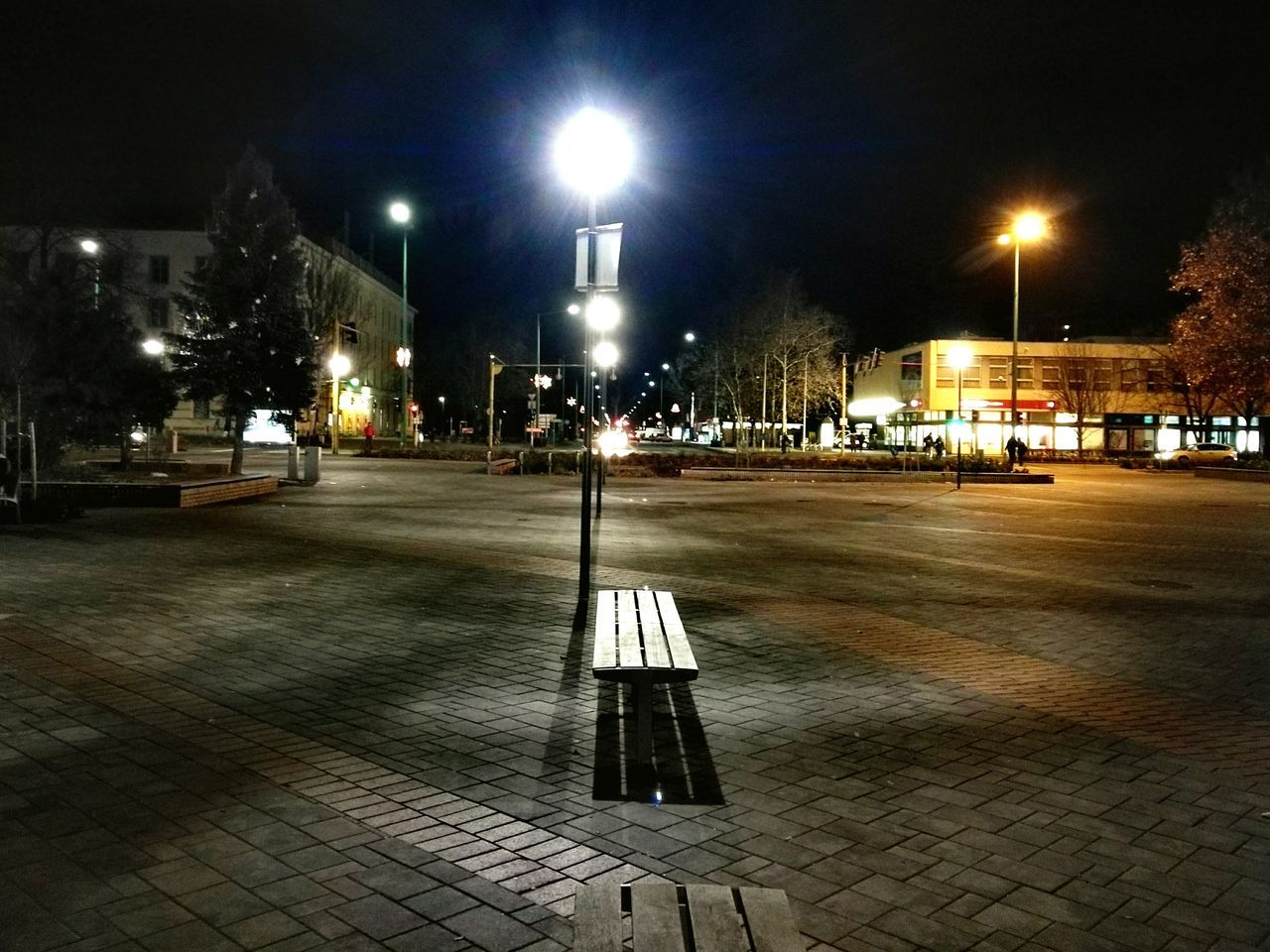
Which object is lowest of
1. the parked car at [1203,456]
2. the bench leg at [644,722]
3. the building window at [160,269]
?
the bench leg at [644,722]

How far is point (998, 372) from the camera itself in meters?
73.3

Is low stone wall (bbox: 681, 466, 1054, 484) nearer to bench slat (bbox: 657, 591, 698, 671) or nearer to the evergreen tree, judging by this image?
the evergreen tree

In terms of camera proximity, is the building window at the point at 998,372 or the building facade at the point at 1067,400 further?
the building window at the point at 998,372

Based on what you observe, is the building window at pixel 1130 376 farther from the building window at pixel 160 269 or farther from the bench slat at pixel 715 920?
the bench slat at pixel 715 920

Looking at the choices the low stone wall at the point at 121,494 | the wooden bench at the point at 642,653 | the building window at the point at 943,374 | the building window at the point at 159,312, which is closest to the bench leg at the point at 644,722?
the wooden bench at the point at 642,653

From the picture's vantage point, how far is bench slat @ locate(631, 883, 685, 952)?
119 inches

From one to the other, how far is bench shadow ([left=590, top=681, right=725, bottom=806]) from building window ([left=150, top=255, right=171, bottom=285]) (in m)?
73.2

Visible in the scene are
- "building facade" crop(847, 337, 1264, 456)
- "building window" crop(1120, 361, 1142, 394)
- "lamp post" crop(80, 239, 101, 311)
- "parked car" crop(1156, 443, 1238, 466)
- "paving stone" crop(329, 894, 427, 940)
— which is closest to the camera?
"paving stone" crop(329, 894, 427, 940)

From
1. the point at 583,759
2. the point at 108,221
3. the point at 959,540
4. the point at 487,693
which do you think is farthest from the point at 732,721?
the point at 108,221

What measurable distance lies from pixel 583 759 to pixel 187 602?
5810mm

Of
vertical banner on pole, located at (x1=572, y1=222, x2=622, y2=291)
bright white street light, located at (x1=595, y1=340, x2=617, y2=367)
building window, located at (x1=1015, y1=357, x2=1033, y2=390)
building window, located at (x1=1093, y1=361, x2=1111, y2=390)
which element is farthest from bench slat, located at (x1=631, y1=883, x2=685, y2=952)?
building window, located at (x1=1015, y1=357, x2=1033, y2=390)

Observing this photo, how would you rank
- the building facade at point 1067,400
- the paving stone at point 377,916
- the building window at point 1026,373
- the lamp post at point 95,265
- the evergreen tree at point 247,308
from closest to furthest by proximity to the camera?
the paving stone at point 377,916
the lamp post at point 95,265
the evergreen tree at point 247,308
the building facade at point 1067,400
the building window at point 1026,373

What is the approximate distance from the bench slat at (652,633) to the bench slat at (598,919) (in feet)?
7.42

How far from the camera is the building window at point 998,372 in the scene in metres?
73.0
